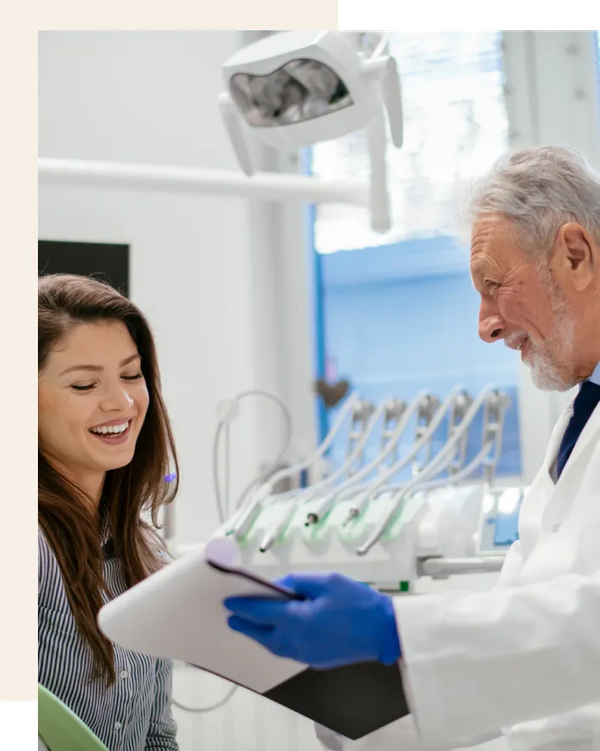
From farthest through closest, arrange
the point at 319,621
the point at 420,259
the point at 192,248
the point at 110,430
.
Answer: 1. the point at 420,259
2. the point at 192,248
3. the point at 110,430
4. the point at 319,621

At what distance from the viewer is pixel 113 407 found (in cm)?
147

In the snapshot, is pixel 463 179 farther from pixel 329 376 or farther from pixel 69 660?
pixel 69 660

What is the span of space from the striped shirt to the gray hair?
834 millimetres

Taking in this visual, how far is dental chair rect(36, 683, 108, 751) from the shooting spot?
1.17 meters

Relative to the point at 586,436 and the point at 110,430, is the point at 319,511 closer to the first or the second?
the point at 110,430

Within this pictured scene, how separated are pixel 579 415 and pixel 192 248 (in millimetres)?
1392

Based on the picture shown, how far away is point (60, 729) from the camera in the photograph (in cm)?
118

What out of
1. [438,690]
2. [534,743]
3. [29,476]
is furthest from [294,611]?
[29,476]

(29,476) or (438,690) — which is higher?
(29,476)

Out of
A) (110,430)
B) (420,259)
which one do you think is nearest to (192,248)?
(420,259)

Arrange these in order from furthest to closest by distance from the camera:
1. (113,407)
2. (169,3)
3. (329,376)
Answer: (329,376) → (169,3) → (113,407)

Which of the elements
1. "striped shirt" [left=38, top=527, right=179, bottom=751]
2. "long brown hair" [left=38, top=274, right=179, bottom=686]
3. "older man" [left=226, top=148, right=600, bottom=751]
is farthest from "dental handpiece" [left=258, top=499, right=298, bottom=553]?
"older man" [left=226, top=148, right=600, bottom=751]

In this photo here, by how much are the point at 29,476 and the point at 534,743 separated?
2.82 feet

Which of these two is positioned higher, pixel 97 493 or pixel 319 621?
pixel 97 493
